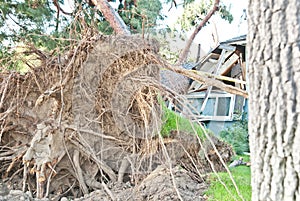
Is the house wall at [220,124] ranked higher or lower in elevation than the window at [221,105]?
lower

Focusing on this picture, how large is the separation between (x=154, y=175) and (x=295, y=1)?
1.86 meters

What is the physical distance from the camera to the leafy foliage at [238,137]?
5660 mm

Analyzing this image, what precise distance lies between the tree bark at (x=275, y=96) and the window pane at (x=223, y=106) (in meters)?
Answer: 6.63

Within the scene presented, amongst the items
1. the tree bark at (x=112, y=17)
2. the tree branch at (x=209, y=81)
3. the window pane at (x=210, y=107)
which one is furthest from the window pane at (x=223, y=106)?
the tree branch at (x=209, y=81)

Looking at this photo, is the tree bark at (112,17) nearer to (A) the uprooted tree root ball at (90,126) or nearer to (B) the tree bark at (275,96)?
(A) the uprooted tree root ball at (90,126)

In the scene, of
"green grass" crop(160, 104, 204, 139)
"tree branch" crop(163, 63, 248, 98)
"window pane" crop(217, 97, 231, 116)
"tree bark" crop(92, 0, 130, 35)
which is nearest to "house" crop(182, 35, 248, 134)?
"window pane" crop(217, 97, 231, 116)

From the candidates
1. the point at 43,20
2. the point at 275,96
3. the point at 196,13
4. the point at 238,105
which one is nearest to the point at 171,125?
the point at 275,96

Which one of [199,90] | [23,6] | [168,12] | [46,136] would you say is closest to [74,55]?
[46,136]

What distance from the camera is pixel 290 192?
3.10ft

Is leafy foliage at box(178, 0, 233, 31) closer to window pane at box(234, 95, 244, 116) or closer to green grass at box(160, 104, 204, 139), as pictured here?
window pane at box(234, 95, 244, 116)

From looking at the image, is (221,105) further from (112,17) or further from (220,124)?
(112,17)

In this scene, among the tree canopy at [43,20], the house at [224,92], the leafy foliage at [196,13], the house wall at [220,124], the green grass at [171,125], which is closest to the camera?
the green grass at [171,125]

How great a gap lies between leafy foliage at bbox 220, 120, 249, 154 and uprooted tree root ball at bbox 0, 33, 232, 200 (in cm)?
288

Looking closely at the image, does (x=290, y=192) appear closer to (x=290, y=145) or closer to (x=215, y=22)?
(x=290, y=145)
